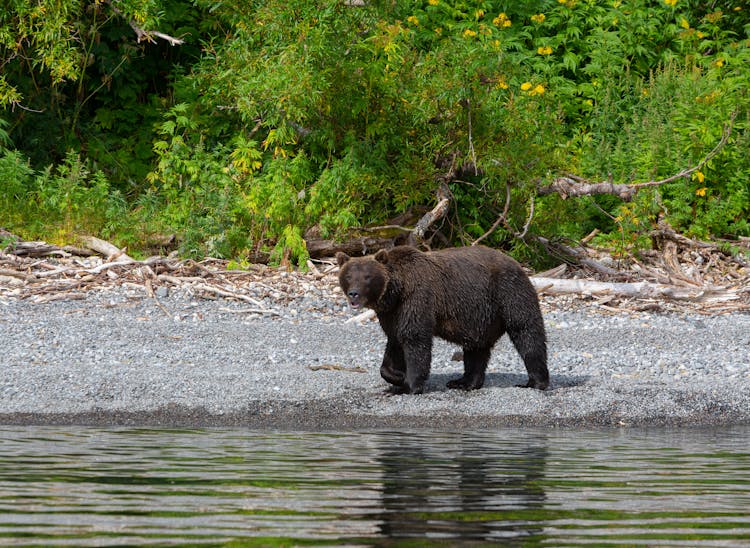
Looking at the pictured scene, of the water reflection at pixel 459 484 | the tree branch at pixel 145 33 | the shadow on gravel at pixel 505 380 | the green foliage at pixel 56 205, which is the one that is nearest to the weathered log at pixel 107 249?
the green foliage at pixel 56 205

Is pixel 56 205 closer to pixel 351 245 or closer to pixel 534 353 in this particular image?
pixel 351 245

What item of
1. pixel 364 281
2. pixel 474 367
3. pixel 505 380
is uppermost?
pixel 364 281

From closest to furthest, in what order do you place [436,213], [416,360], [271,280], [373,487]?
1. [373,487]
2. [416,360]
3. [271,280]
4. [436,213]

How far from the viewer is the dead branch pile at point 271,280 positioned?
13727 millimetres

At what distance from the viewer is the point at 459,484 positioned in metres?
6.44

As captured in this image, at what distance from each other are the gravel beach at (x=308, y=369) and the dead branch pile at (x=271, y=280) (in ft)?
0.62

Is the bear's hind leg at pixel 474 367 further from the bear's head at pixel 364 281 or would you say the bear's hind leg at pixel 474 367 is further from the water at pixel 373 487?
the water at pixel 373 487

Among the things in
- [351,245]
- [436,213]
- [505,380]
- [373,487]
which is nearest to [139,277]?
[351,245]

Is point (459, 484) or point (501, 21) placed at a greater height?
point (501, 21)

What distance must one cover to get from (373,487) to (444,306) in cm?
354

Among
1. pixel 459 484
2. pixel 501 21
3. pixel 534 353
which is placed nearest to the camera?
pixel 459 484

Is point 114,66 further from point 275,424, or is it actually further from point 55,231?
point 275,424

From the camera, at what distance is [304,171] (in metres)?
15.6

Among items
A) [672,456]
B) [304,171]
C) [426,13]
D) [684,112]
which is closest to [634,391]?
[672,456]
